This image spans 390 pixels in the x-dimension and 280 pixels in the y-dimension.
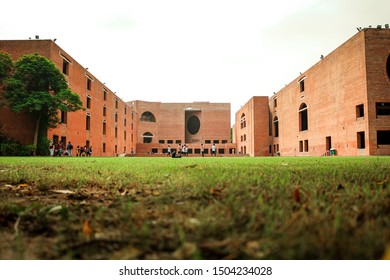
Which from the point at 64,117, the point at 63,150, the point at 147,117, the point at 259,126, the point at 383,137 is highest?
the point at 147,117

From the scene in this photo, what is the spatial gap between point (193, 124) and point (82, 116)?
36.7 meters

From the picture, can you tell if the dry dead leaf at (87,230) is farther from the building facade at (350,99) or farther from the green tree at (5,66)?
the green tree at (5,66)

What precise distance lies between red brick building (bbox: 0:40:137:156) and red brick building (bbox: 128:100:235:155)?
8.87 meters

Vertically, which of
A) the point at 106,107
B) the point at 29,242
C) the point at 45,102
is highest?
the point at 106,107

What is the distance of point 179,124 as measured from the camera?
195 feet

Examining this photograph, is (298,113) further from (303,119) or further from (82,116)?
(82,116)

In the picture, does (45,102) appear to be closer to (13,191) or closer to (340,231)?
(13,191)

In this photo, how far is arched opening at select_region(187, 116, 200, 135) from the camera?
208ft

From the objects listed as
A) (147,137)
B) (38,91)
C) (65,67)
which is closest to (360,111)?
(38,91)

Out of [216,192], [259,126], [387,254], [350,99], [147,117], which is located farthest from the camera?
[147,117]

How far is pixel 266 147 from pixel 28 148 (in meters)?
35.3

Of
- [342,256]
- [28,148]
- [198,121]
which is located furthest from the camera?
[198,121]

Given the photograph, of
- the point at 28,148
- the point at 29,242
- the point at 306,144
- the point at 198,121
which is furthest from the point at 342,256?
the point at 198,121

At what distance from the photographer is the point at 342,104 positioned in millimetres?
24641
